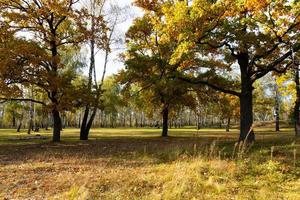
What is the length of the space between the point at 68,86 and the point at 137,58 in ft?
19.4

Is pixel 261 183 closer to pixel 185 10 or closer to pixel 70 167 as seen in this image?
pixel 70 167

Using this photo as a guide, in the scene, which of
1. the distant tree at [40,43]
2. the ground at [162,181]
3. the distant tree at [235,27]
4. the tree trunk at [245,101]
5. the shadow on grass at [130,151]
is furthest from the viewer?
the distant tree at [40,43]

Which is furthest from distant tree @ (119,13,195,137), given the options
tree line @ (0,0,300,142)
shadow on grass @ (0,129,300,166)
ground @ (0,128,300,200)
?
ground @ (0,128,300,200)

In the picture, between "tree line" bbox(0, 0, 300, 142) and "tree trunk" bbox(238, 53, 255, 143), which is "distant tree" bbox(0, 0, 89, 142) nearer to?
"tree line" bbox(0, 0, 300, 142)

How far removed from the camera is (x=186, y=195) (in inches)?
275

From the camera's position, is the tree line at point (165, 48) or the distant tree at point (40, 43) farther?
the distant tree at point (40, 43)

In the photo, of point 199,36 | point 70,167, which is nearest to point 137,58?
point 199,36

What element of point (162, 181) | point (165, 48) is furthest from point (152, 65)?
point (162, 181)

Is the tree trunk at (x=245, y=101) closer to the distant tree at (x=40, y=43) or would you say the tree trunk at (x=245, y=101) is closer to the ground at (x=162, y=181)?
the ground at (x=162, y=181)

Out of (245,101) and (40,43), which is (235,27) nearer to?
(245,101)

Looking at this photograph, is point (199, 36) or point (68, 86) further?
point (68, 86)

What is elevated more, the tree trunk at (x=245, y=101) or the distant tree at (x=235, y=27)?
the distant tree at (x=235, y=27)

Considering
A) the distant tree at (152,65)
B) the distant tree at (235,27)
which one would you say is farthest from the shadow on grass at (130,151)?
the distant tree at (152,65)

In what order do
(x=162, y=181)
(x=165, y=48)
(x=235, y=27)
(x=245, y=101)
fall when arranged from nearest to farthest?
(x=162, y=181)
(x=235, y=27)
(x=245, y=101)
(x=165, y=48)
